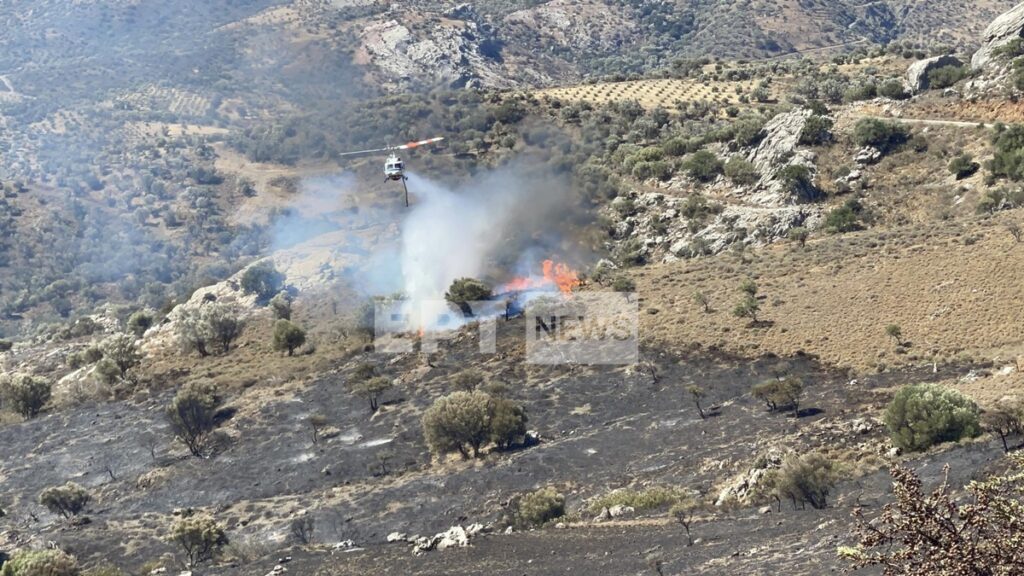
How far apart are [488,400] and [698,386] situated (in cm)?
1139

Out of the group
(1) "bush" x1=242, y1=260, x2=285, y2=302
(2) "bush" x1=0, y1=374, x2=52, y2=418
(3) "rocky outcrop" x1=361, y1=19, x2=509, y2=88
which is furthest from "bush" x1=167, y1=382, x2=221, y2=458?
(3) "rocky outcrop" x1=361, y1=19, x2=509, y2=88

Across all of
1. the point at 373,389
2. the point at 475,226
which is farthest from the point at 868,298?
the point at 475,226

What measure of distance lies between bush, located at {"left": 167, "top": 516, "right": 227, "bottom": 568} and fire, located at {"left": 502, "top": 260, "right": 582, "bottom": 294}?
36061 millimetres

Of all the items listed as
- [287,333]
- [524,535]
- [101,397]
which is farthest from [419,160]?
[524,535]

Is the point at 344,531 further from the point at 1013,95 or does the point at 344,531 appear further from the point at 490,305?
the point at 1013,95

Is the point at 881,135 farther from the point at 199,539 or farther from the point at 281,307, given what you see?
the point at 199,539

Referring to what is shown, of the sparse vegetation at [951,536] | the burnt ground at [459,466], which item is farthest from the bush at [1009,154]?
the sparse vegetation at [951,536]

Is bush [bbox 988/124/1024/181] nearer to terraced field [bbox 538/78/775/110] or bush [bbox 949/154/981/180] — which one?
bush [bbox 949/154/981/180]

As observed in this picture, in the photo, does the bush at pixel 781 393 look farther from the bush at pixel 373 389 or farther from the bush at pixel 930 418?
the bush at pixel 373 389

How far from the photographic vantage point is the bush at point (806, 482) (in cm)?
2828

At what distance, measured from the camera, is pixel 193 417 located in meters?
56.2

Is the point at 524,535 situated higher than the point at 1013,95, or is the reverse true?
the point at 1013,95

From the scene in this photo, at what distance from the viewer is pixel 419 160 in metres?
106

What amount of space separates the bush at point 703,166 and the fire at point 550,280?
19.3 metres
